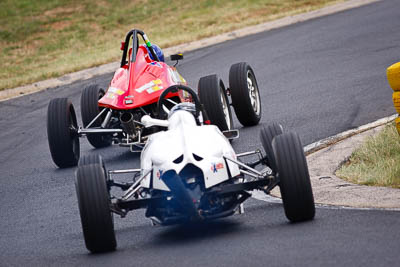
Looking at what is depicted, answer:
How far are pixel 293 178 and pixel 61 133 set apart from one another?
5566 millimetres

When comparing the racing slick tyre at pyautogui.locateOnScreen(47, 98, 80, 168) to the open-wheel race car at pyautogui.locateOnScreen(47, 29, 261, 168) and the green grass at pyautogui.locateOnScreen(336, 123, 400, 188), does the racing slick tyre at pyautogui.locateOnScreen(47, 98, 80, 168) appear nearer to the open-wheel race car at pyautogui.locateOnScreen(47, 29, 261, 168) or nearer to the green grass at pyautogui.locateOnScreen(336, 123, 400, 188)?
the open-wheel race car at pyautogui.locateOnScreen(47, 29, 261, 168)

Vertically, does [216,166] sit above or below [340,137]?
above

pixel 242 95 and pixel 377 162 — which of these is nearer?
pixel 377 162

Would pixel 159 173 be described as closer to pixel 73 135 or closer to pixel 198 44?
pixel 73 135

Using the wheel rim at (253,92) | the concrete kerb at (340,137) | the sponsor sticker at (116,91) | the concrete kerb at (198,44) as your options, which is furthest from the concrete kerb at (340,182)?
the concrete kerb at (198,44)

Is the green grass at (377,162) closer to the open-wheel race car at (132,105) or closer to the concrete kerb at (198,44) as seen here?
the open-wheel race car at (132,105)

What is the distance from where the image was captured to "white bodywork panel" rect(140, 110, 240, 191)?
24.8ft

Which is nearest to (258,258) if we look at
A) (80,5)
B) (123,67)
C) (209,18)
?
(123,67)

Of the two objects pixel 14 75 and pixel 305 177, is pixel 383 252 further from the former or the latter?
pixel 14 75

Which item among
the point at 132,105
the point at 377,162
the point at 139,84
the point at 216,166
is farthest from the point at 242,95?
the point at 216,166

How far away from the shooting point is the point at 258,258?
6.63m

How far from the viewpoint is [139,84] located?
12516mm

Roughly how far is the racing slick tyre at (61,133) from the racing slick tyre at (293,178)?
5.33m

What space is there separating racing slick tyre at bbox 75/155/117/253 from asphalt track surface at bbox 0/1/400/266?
0.51ft
